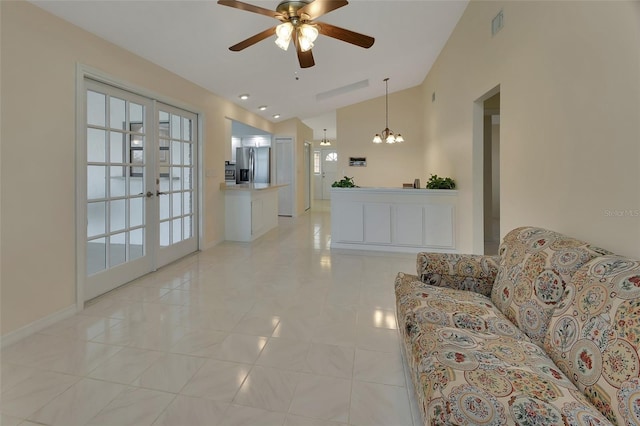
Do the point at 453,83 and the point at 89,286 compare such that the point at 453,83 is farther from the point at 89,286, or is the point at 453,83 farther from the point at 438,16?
the point at 89,286

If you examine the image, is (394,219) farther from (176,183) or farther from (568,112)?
(176,183)

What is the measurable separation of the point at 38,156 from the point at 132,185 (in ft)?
3.60

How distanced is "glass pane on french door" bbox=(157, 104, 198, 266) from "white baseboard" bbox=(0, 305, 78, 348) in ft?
4.25

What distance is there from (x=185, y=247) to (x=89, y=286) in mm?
1593

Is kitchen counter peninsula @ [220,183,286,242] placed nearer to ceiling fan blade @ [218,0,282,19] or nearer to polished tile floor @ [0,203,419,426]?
polished tile floor @ [0,203,419,426]

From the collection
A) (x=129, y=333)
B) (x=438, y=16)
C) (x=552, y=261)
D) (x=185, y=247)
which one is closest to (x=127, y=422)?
(x=129, y=333)

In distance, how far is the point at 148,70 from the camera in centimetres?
347

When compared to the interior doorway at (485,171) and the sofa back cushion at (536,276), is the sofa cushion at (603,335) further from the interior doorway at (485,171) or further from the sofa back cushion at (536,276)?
the interior doorway at (485,171)

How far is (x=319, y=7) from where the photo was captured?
222cm

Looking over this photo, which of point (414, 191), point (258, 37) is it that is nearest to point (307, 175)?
point (414, 191)

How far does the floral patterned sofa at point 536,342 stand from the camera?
3.11 feet

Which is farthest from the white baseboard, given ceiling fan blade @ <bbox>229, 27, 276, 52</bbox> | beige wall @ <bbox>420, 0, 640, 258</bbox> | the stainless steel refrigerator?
the stainless steel refrigerator

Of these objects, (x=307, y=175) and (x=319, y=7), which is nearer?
(x=319, y=7)

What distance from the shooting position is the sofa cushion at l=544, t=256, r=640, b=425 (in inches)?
37.1
